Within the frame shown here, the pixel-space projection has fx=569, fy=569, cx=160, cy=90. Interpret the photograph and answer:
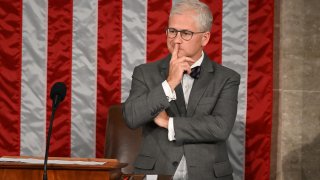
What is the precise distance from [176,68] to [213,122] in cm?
36

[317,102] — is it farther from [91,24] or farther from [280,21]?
[91,24]

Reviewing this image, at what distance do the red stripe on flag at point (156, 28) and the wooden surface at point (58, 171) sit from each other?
2.39 meters

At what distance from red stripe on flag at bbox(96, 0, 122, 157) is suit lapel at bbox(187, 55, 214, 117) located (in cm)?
152

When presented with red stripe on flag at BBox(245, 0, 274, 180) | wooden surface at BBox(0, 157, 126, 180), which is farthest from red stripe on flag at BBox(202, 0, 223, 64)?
wooden surface at BBox(0, 157, 126, 180)

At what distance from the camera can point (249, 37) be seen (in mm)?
4594

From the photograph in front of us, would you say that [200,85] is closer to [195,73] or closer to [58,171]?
[195,73]

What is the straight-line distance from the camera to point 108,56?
4.64 meters

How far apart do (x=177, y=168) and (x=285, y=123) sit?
6.31 ft

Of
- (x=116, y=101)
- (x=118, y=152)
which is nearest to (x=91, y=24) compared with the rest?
(x=116, y=101)

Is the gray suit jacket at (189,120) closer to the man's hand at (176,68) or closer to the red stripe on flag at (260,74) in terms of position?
the man's hand at (176,68)

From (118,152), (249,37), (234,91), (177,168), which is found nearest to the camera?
(177,168)

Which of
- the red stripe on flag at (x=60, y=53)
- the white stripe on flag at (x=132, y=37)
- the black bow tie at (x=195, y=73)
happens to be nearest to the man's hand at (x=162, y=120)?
the black bow tie at (x=195, y=73)

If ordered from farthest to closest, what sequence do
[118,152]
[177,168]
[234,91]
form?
[118,152] < [234,91] < [177,168]

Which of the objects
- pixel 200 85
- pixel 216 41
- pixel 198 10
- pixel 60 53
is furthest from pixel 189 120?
pixel 60 53
